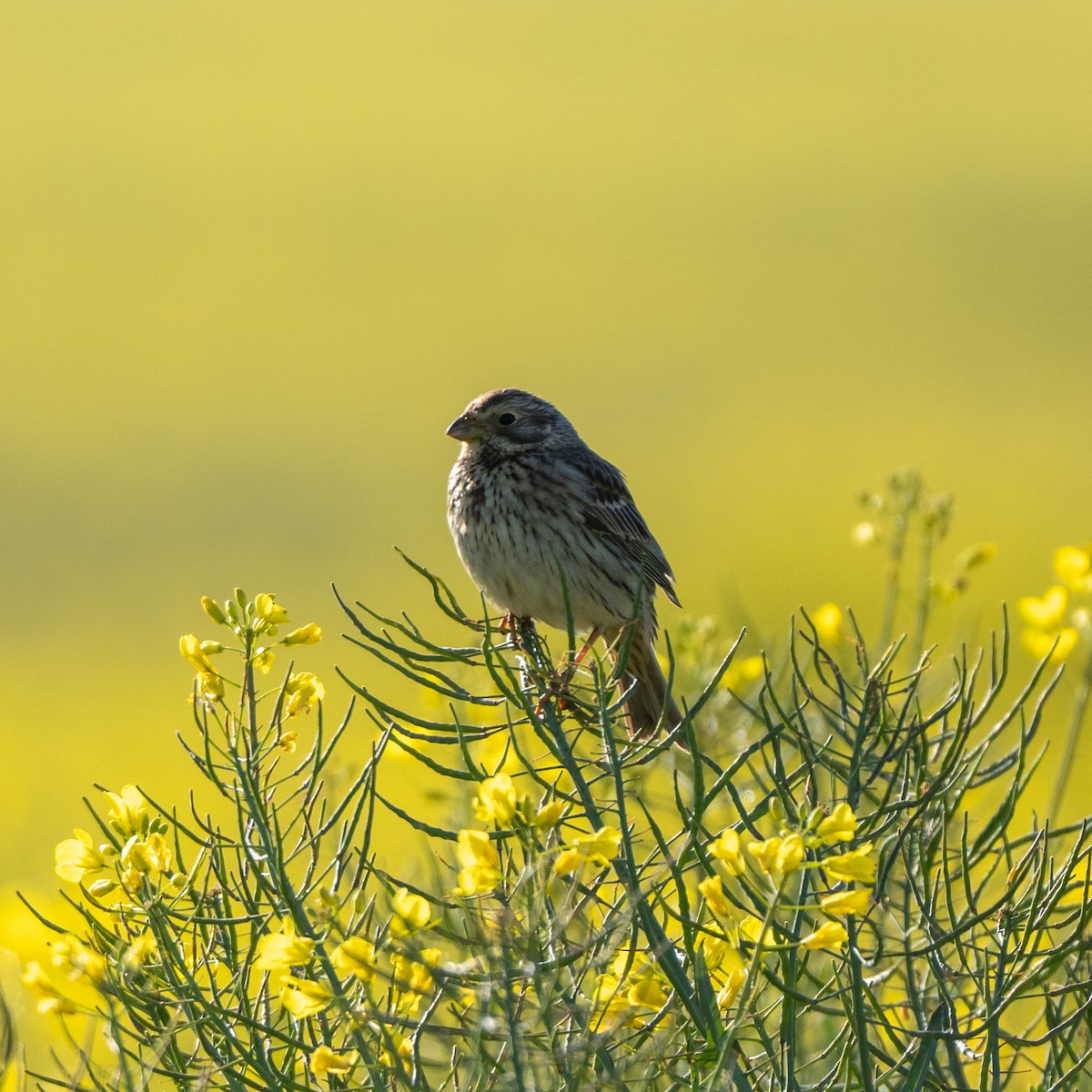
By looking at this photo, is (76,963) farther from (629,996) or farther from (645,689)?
(645,689)

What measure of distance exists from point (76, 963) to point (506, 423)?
4.23 meters

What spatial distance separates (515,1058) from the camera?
1.75 metres

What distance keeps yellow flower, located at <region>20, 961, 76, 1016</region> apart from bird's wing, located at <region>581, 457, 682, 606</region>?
387cm

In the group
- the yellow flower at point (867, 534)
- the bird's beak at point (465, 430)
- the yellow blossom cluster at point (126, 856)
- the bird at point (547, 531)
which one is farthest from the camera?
the bird's beak at point (465, 430)

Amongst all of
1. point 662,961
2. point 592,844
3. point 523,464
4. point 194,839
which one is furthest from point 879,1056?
point 523,464

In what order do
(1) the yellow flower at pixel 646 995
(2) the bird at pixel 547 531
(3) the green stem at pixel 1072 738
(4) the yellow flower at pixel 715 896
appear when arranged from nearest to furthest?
1. (4) the yellow flower at pixel 715 896
2. (1) the yellow flower at pixel 646 995
3. (3) the green stem at pixel 1072 738
4. (2) the bird at pixel 547 531

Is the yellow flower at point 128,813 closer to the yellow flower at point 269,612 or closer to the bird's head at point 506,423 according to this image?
the yellow flower at point 269,612

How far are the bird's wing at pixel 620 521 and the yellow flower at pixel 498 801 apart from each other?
4.14 meters

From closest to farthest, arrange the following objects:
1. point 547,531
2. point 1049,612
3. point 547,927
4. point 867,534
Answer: point 547,927 → point 1049,612 → point 867,534 → point 547,531

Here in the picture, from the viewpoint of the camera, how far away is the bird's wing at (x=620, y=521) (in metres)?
6.40

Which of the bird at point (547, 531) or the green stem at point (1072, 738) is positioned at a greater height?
the bird at point (547, 531)

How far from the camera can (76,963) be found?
2412 mm

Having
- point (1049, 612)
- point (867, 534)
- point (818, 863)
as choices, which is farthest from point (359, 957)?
point (867, 534)

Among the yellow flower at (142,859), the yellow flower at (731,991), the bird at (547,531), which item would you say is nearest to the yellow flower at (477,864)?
the yellow flower at (731,991)
